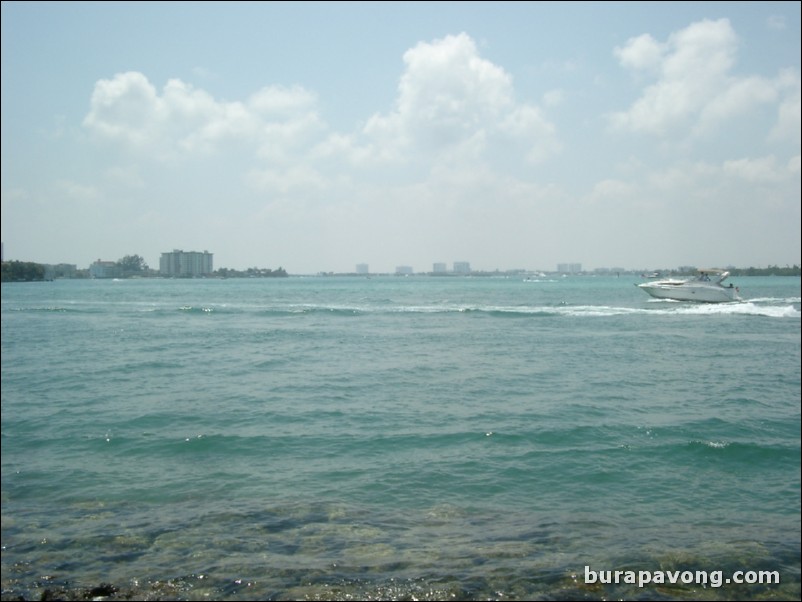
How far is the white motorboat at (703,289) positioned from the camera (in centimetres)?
6253

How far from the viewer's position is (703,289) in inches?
2499

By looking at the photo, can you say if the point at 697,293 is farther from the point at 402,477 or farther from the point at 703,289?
the point at 402,477

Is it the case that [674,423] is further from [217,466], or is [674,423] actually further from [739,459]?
[217,466]

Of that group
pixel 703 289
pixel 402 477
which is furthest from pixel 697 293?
pixel 402 477

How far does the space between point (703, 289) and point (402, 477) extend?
61.4 meters

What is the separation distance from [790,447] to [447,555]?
9.12m

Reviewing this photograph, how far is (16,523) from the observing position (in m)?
8.96

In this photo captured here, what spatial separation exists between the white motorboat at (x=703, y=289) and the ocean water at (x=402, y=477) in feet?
131

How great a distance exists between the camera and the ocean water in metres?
7.34

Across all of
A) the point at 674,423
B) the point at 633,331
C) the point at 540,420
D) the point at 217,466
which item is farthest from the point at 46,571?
the point at 633,331

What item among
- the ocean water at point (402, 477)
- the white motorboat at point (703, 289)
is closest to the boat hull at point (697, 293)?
the white motorboat at point (703, 289)

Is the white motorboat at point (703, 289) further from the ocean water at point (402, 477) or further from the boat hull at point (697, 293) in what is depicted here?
the ocean water at point (402, 477)

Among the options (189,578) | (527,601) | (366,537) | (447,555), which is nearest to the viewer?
(527,601)

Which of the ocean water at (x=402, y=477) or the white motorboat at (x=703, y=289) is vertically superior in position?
the white motorboat at (x=703, y=289)
